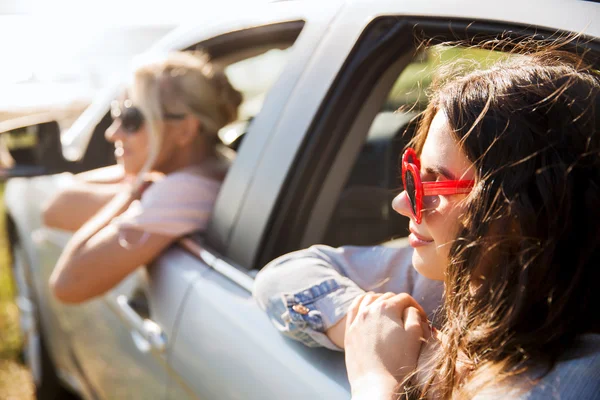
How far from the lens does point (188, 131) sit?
2.42 meters

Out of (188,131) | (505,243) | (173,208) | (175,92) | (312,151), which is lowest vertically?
(173,208)

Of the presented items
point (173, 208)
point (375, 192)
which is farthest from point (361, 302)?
point (173, 208)

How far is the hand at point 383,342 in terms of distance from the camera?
40.4 inches

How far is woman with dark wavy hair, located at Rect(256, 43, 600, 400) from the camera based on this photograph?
0.91m

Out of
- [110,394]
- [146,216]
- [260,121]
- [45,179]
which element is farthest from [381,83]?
[45,179]

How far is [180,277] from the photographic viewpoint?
1.79m

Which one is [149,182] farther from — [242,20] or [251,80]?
[251,80]

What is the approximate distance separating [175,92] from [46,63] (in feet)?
5.89

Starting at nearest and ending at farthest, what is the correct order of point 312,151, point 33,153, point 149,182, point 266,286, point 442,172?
point 442,172 < point 266,286 < point 312,151 < point 149,182 < point 33,153

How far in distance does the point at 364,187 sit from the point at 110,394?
119cm

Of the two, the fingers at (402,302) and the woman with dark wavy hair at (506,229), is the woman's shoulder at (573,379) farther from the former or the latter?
the fingers at (402,302)

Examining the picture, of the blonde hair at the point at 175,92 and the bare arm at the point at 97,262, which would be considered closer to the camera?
the bare arm at the point at 97,262

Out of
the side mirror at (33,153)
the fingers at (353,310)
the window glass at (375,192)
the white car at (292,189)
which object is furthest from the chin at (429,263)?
the side mirror at (33,153)

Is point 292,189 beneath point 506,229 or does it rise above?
beneath
